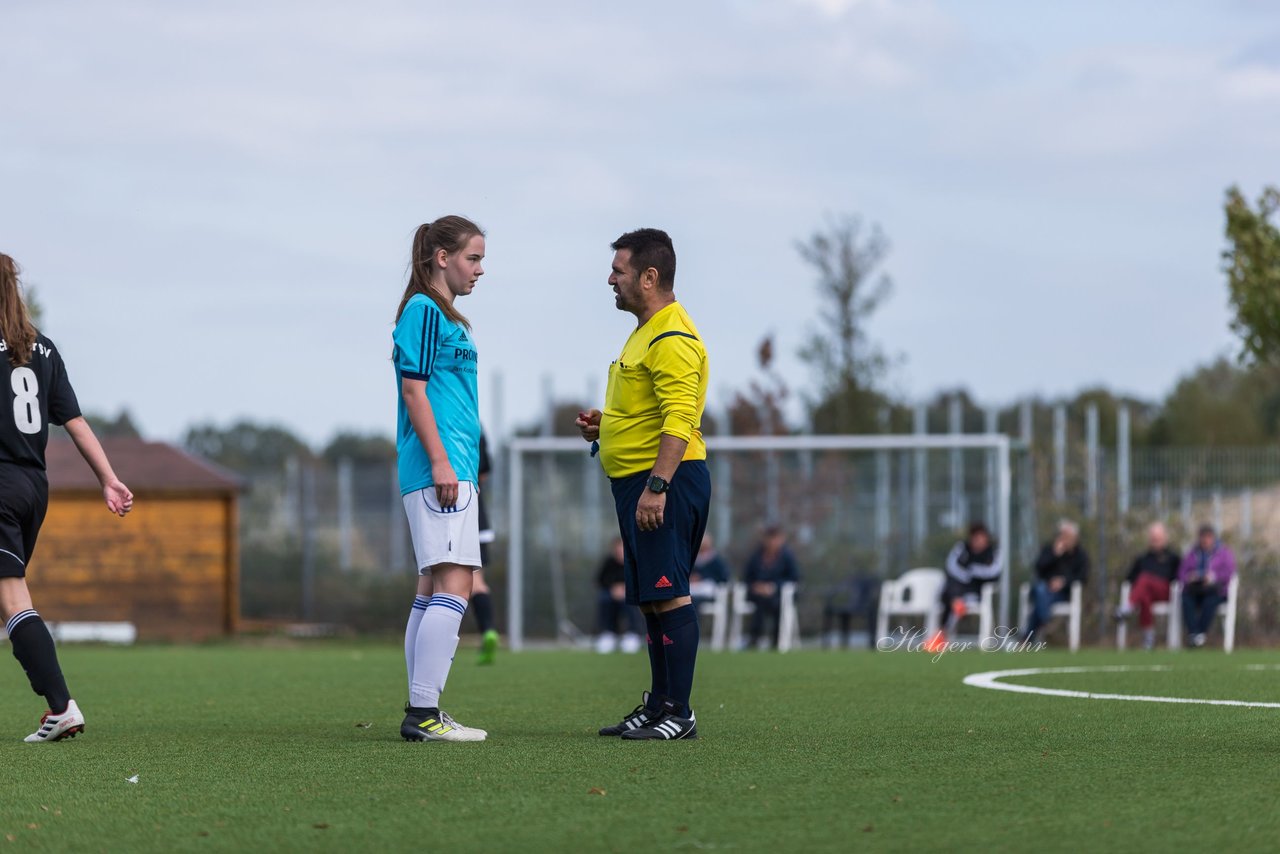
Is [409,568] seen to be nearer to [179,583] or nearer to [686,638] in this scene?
[179,583]

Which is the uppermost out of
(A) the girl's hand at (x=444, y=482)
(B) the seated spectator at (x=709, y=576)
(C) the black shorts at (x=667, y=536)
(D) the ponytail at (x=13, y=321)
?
(D) the ponytail at (x=13, y=321)

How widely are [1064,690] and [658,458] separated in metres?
3.57

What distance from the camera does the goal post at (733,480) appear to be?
19.9 m

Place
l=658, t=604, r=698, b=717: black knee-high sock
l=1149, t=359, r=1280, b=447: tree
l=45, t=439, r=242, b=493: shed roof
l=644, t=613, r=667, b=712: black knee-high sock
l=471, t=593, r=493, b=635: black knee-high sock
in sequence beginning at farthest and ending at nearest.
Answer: l=1149, t=359, r=1280, b=447: tree
l=45, t=439, r=242, b=493: shed roof
l=471, t=593, r=493, b=635: black knee-high sock
l=644, t=613, r=667, b=712: black knee-high sock
l=658, t=604, r=698, b=717: black knee-high sock

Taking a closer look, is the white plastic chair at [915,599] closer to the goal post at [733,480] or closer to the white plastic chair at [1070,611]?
the goal post at [733,480]

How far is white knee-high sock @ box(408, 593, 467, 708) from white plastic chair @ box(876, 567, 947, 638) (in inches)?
528

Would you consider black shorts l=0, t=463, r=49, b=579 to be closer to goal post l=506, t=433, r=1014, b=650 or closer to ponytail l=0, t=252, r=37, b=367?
ponytail l=0, t=252, r=37, b=367

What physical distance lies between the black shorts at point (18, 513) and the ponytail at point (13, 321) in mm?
419

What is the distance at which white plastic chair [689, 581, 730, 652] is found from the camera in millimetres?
19562

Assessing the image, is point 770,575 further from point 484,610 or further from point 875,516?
point 484,610

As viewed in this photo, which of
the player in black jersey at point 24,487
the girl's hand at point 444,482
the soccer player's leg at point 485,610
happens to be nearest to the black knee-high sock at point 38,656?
the player in black jersey at point 24,487

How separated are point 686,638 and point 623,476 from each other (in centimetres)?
65

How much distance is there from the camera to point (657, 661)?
667 centimetres

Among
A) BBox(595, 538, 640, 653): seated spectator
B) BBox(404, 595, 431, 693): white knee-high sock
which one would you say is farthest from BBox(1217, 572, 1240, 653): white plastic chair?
BBox(404, 595, 431, 693): white knee-high sock
